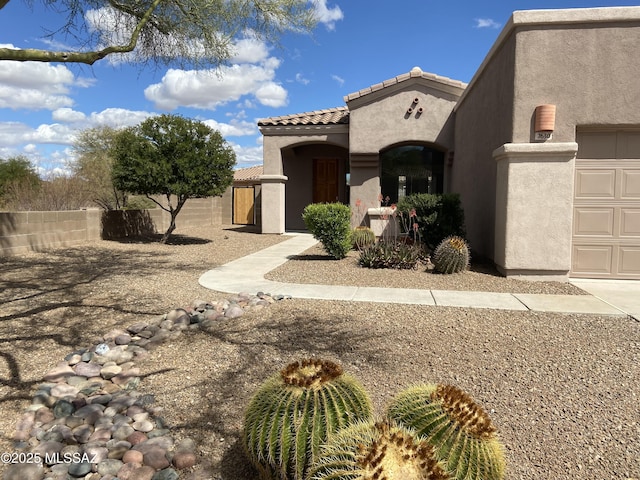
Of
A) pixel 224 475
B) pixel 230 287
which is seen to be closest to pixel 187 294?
pixel 230 287

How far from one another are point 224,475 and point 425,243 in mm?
8721

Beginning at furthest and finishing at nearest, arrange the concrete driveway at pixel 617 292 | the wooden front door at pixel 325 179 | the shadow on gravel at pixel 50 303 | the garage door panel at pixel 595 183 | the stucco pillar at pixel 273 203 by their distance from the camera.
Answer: the wooden front door at pixel 325 179
the stucco pillar at pixel 273 203
the garage door panel at pixel 595 183
the concrete driveway at pixel 617 292
the shadow on gravel at pixel 50 303

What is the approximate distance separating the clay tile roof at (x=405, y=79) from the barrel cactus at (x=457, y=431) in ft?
45.8

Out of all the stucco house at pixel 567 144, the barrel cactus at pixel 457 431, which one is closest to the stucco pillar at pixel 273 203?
the stucco house at pixel 567 144

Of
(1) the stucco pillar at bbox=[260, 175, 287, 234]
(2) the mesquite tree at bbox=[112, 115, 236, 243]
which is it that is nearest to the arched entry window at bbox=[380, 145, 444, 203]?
(1) the stucco pillar at bbox=[260, 175, 287, 234]

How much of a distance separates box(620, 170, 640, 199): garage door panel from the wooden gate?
19.4 meters

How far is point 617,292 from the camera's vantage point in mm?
7629

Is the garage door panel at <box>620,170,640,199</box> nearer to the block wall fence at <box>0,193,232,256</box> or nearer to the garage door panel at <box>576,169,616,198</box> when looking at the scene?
the garage door panel at <box>576,169,616,198</box>

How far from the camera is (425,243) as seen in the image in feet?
35.7

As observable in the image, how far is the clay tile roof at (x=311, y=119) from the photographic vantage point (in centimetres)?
1720

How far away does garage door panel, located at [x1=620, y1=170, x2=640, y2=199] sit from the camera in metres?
8.33

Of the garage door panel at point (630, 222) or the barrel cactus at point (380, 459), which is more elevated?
the garage door panel at point (630, 222)

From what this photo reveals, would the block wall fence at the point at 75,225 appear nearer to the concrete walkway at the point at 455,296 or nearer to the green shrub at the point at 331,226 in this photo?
the concrete walkway at the point at 455,296

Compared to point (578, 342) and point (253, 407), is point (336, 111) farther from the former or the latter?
point (253, 407)
